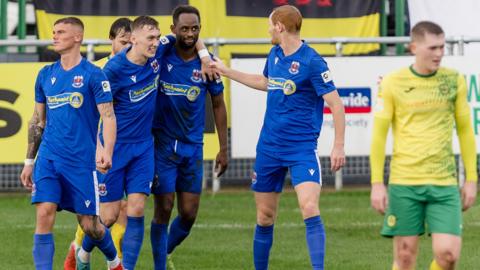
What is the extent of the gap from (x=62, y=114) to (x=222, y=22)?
8.90 metres

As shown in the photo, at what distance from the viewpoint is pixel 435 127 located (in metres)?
8.80

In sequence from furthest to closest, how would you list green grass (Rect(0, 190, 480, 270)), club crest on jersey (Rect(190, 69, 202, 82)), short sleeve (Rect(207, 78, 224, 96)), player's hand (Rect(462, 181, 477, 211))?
green grass (Rect(0, 190, 480, 270))
short sleeve (Rect(207, 78, 224, 96))
club crest on jersey (Rect(190, 69, 202, 82))
player's hand (Rect(462, 181, 477, 211))

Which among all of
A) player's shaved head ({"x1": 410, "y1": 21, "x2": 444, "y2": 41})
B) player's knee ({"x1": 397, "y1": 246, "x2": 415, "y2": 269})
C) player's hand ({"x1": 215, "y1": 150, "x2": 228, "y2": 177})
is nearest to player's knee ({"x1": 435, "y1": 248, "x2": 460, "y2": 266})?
player's knee ({"x1": 397, "y1": 246, "x2": 415, "y2": 269})

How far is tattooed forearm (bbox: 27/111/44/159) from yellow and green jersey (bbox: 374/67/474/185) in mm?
2810

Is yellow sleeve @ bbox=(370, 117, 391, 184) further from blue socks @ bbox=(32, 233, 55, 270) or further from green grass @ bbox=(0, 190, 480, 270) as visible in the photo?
green grass @ bbox=(0, 190, 480, 270)

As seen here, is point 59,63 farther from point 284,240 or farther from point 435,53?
point 284,240


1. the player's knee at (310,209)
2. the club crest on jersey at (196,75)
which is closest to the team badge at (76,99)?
the club crest on jersey at (196,75)

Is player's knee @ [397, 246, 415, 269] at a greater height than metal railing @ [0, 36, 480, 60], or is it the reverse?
metal railing @ [0, 36, 480, 60]

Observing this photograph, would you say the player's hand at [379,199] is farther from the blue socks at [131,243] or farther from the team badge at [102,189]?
the team badge at [102,189]

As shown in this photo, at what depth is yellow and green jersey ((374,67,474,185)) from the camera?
8.77 m

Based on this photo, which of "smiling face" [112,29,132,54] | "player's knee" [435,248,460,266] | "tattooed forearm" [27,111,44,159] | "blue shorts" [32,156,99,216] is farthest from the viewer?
"smiling face" [112,29,132,54]

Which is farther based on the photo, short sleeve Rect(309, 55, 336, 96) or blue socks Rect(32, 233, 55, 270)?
short sleeve Rect(309, 55, 336, 96)

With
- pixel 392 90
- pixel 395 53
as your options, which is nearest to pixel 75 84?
pixel 392 90

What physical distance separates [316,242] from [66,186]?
195 centimetres
